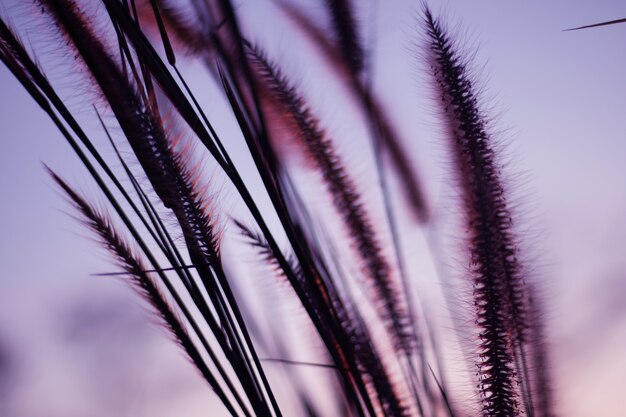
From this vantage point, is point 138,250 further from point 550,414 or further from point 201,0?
point 550,414

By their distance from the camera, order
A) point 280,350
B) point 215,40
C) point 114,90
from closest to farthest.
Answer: point 114,90 < point 215,40 < point 280,350

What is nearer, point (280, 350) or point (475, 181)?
point (475, 181)

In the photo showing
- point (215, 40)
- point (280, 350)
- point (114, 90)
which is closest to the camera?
point (114, 90)

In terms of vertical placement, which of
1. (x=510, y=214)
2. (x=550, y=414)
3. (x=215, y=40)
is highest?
(x=215, y=40)

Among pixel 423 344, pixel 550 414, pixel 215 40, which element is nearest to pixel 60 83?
pixel 215 40

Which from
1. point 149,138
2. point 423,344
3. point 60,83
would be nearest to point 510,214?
point 423,344

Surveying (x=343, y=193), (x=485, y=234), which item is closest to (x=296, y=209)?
(x=343, y=193)

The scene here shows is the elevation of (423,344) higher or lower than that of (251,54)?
lower

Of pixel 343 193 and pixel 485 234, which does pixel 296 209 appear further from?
pixel 485 234
